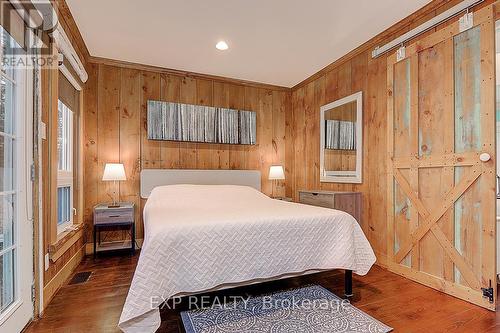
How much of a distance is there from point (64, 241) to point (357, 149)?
3.37 meters

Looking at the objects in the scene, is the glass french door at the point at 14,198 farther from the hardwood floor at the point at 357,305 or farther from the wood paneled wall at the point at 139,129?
the wood paneled wall at the point at 139,129

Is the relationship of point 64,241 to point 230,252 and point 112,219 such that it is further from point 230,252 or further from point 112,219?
point 230,252

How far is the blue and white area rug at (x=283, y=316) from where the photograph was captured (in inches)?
70.3

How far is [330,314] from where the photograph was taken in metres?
1.97

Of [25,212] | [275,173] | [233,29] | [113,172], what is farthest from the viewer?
[275,173]

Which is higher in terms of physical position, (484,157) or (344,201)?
(484,157)

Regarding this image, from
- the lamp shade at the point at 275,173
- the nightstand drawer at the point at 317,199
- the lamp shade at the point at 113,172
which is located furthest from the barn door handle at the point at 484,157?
the lamp shade at the point at 113,172

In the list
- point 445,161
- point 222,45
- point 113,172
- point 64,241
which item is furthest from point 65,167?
point 445,161

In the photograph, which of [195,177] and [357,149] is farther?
[195,177]

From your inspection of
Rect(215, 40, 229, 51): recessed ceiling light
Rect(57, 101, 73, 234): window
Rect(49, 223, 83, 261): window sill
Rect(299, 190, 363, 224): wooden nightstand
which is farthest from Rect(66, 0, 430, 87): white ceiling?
Rect(49, 223, 83, 261): window sill

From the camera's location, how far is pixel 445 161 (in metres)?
2.37

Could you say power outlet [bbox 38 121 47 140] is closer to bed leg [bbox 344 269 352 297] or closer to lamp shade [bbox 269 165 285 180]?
bed leg [bbox 344 269 352 297]

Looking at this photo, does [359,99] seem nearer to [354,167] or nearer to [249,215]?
[354,167]

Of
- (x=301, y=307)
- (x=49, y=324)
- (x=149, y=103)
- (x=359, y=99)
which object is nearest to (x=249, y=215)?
(x=301, y=307)
